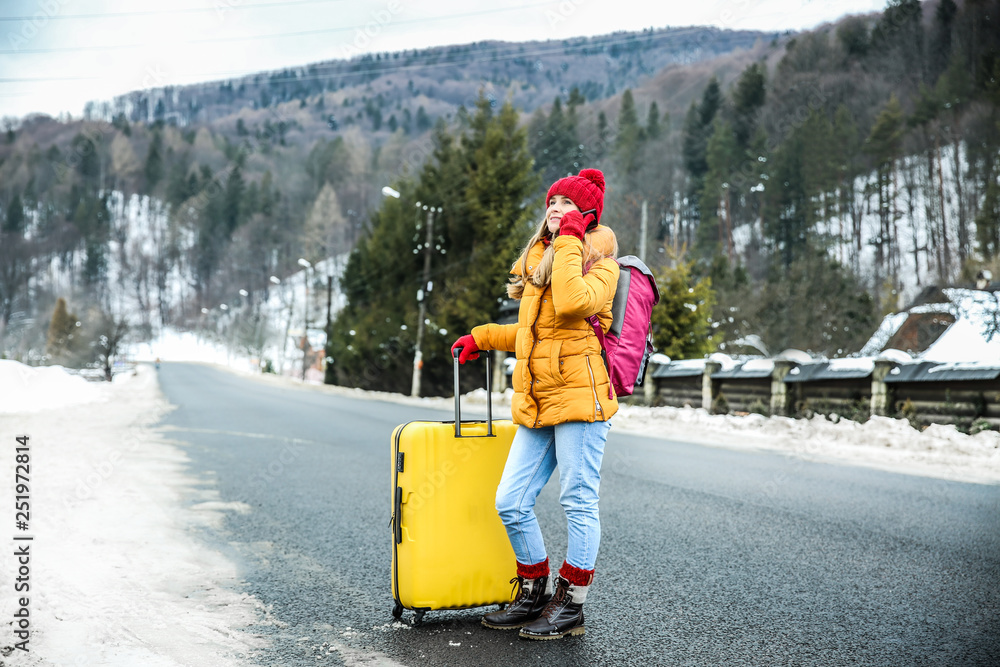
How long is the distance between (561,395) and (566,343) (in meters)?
0.21

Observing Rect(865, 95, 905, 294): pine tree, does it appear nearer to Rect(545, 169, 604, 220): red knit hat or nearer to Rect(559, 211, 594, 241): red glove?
Rect(545, 169, 604, 220): red knit hat

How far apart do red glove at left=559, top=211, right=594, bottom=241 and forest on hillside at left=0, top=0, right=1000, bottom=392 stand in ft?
66.5

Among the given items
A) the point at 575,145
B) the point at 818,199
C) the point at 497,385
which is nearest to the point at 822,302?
the point at 497,385

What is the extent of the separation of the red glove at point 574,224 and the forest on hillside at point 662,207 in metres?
20.3

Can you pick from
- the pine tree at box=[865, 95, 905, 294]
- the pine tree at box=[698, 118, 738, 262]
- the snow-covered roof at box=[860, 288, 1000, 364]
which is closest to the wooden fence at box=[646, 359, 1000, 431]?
the snow-covered roof at box=[860, 288, 1000, 364]

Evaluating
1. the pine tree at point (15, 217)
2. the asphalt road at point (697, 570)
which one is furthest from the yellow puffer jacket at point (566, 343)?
the pine tree at point (15, 217)

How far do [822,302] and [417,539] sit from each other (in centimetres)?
2950

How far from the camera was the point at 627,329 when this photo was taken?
334 centimetres

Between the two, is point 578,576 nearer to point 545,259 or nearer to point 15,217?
point 545,259

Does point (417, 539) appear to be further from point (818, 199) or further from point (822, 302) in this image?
point (818, 199)

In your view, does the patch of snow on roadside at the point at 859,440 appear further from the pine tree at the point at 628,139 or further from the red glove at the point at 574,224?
the pine tree at the point at 628,139

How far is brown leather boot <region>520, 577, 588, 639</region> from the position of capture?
10.9 ft

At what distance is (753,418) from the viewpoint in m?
15.2

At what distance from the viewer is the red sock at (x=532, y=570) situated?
3482 millimetres
